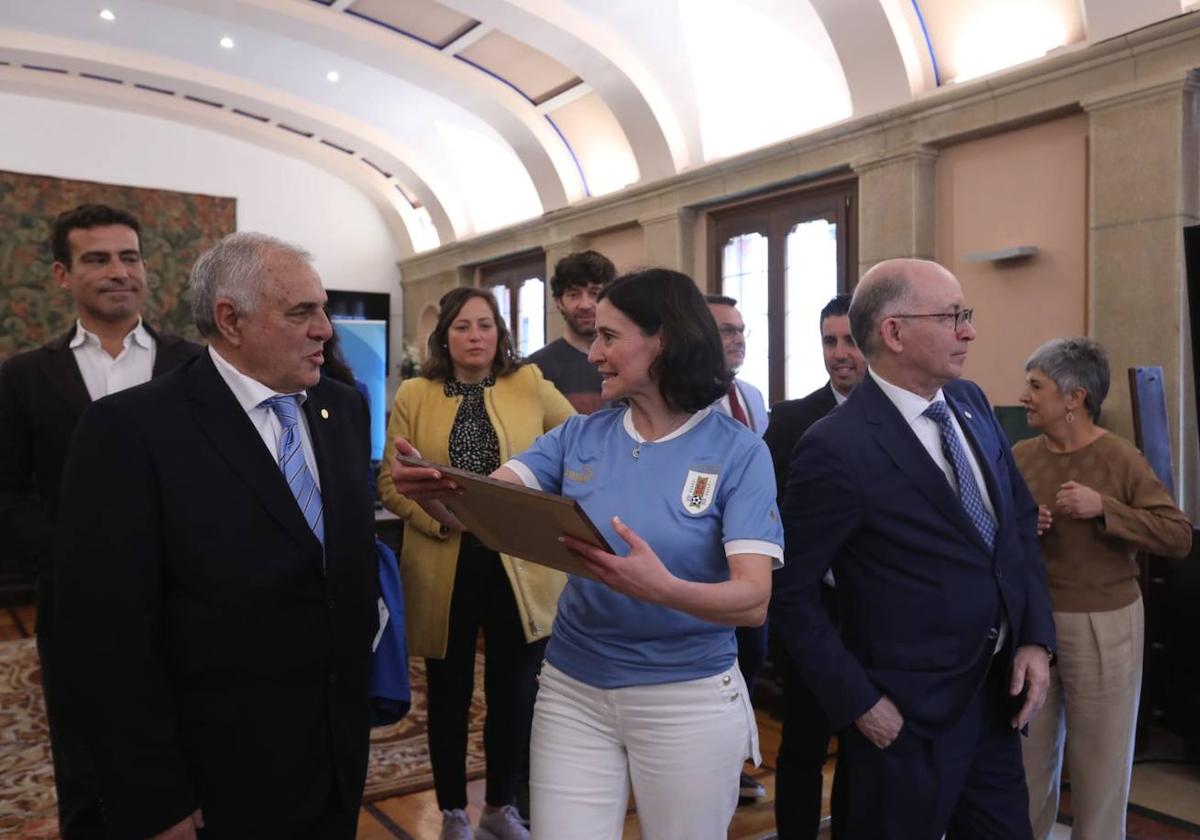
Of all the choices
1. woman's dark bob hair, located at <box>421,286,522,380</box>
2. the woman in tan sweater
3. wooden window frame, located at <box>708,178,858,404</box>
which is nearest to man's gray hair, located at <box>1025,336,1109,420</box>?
the woman in tan sweater

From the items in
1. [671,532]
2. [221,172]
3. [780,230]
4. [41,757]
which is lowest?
[41,757]

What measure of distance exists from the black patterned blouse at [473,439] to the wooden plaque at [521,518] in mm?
1075

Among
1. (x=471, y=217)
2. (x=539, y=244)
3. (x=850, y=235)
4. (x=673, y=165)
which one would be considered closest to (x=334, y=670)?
(x=850, y=235)

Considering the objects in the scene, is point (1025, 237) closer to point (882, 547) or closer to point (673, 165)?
point (673, 165)

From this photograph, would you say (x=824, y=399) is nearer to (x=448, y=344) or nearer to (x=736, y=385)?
(x=736, y=385)

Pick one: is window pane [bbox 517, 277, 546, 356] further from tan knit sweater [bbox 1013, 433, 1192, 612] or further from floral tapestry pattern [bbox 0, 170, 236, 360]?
tan knit sweater [bbox 1013, 433, 1192, 612]

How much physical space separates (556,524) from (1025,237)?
18.2ft

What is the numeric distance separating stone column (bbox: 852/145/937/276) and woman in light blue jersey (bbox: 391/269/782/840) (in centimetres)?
513

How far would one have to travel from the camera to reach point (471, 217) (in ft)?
42.2

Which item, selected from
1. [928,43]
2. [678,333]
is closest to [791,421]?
[678,333]

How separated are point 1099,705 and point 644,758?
1.68m

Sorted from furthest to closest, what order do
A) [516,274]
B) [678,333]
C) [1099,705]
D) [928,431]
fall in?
[516,274] < [1099,705] < [928,431] < [678,333]

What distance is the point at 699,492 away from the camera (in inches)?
70.5

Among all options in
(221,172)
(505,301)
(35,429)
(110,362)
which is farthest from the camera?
(221,172)
